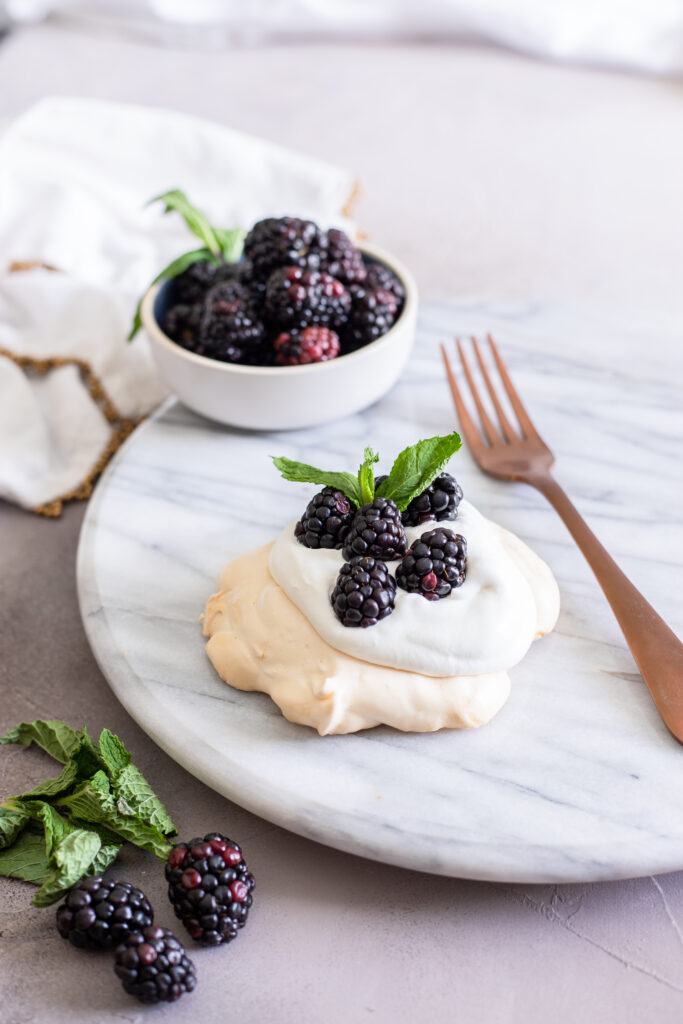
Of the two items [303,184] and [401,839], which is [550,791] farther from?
[303,184]

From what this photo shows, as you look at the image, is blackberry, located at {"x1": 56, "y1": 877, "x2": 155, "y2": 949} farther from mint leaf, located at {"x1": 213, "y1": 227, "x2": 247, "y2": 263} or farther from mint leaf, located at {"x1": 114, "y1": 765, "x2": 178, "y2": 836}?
mint leaf, located at {"x1": 213, "y1": 227, "x2": 247, "y2": 263}

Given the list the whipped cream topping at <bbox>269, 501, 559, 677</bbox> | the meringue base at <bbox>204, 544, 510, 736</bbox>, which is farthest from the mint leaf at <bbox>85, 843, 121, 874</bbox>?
the whipped cream topping at <bbox>269, 501, 559, 677</bbox>

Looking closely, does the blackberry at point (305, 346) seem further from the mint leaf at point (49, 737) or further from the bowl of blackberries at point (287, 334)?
the mint leaf at point (49, 737)

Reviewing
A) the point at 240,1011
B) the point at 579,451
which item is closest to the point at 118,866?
the point at 240,1011

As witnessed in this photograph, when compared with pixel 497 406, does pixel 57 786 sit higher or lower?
lower

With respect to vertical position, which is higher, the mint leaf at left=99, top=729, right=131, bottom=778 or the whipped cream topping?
the whipped cream topping

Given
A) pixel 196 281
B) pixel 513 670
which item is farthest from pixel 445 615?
pixel 196 281

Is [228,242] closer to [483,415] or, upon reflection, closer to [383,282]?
[383,282]
